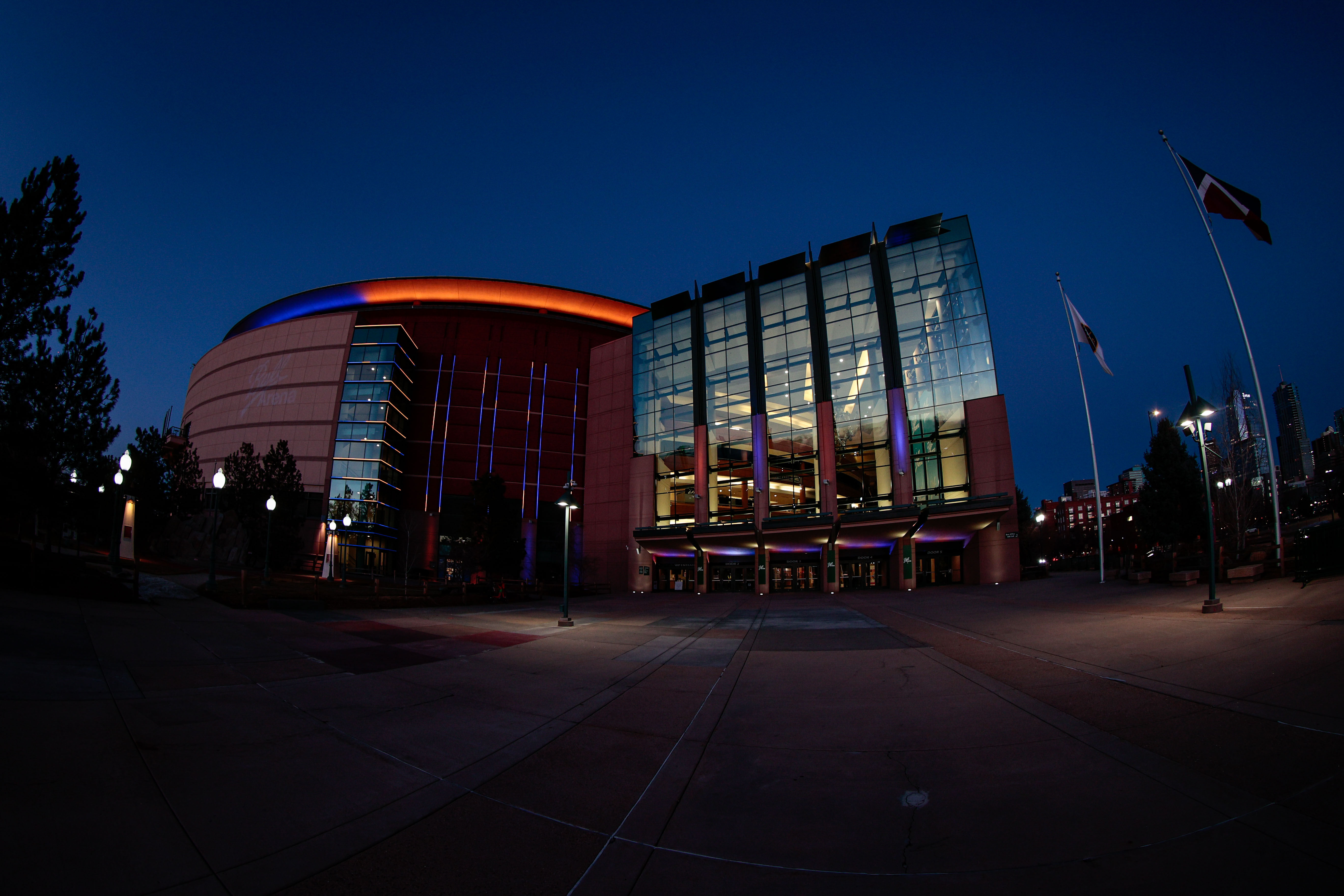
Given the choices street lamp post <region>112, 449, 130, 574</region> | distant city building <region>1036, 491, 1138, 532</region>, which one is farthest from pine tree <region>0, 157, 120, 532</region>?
distant city building <region>1036, 491, 1138, 532</region>

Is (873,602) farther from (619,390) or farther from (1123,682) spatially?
(619,390)

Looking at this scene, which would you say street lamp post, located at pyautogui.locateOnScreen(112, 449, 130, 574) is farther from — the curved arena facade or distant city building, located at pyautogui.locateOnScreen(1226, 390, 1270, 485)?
distant city building, located at pyautogui.locateOnScreen(1226, 390, 1270, 485)

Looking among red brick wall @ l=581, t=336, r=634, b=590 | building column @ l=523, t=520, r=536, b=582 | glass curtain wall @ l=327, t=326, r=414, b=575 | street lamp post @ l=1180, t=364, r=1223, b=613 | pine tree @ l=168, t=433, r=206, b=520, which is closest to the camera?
street lamp post @ l=1180, t=364, r=1223, b=613

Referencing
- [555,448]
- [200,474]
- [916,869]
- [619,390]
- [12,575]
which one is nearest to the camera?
[916,869]

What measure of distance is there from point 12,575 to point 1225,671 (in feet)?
83.1

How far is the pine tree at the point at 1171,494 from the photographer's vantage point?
2972cm

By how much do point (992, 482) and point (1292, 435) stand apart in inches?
8452

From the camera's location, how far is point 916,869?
11.2 ft

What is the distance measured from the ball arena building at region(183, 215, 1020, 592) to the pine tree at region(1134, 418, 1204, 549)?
750 centimetres

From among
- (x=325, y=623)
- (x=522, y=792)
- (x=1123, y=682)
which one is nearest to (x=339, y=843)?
(x=522, y=792)

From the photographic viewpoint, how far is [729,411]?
46.5m

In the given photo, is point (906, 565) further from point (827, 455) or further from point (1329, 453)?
point (1329, 453)

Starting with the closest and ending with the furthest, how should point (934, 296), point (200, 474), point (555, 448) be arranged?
point (934, 296)
point (200, 474)
point (555, 448)

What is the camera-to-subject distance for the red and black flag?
17062mm
